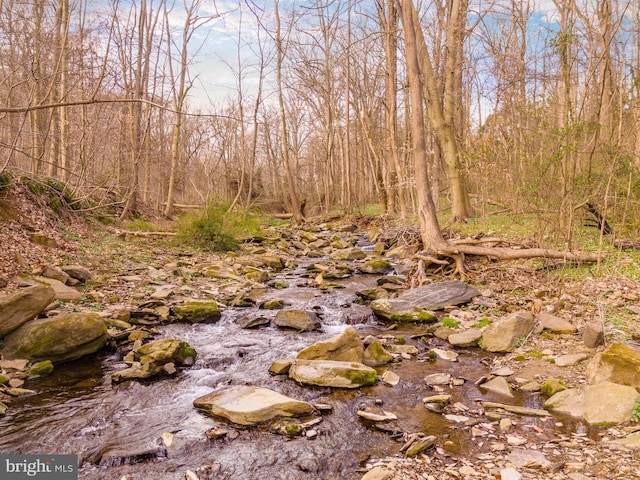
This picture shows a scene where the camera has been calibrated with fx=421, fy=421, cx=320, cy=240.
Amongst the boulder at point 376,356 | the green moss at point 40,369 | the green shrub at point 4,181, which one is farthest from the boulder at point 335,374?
the green shrub at point 4,181

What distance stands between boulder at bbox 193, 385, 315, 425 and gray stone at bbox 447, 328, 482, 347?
2.72 metres

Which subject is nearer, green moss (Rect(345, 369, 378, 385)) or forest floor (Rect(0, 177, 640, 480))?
forest floor (Rect(0, 177, 640, 480))

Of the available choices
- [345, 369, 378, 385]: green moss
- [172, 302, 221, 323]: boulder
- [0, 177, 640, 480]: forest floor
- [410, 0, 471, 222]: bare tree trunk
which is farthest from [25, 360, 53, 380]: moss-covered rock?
[410, 0, 471, 222]: bare tree trunk

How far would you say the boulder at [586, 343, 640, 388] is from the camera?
407 cm

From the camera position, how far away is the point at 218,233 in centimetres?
1341

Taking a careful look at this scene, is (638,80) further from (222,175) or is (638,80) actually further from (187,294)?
(222,175)

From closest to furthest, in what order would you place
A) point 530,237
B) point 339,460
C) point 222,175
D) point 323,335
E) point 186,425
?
point 339,460, point 186,425, point 323,335, point 530,237, point 222,175

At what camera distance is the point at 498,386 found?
469 centimetres

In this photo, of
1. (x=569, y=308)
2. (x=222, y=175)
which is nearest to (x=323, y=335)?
(x=569, y=308)

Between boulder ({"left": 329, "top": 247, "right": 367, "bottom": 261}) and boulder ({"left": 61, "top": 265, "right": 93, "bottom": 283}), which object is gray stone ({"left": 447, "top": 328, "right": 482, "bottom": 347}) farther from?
boulder ({"left": 329, "top": 247, "right": 367, "bottom": 261})

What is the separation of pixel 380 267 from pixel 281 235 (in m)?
6.88

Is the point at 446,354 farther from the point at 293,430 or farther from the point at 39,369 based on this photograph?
the point at 39,369

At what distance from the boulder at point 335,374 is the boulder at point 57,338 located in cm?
275

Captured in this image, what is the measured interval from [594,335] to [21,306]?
7.12 m
